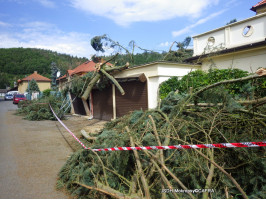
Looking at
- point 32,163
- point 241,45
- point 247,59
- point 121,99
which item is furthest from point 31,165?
point 241,45

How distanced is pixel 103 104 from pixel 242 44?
849cm

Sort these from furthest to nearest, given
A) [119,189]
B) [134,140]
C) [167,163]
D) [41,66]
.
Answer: [41,66] → [134,140] → [167,163] → [119,189]

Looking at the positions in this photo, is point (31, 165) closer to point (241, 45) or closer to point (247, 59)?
point (247, 59)

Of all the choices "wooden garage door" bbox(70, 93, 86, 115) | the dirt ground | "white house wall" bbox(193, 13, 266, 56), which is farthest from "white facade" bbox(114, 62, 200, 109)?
"wooden garage door" bbox(70, 93, 86, 115)

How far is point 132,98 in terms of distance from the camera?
10.0 meters

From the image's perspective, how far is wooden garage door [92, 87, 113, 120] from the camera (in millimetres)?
11836

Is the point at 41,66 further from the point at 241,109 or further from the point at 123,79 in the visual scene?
the point at 241,109

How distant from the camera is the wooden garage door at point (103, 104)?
11836 millimetres

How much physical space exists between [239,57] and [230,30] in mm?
2003

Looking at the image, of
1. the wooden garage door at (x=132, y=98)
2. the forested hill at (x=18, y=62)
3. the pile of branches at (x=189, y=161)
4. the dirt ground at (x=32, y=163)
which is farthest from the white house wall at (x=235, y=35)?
the forested hill at (x=18, y=62)

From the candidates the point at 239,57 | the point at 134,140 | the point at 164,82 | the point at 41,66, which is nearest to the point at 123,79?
the point at 164,82

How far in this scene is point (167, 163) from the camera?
325 cm

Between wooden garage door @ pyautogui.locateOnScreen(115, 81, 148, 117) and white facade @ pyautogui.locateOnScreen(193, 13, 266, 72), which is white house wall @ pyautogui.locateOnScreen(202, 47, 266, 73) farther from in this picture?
wooden garage door @ pyautogui.locateOnScreen(115, 81, 148, 117)

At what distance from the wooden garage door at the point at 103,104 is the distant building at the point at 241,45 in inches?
210
